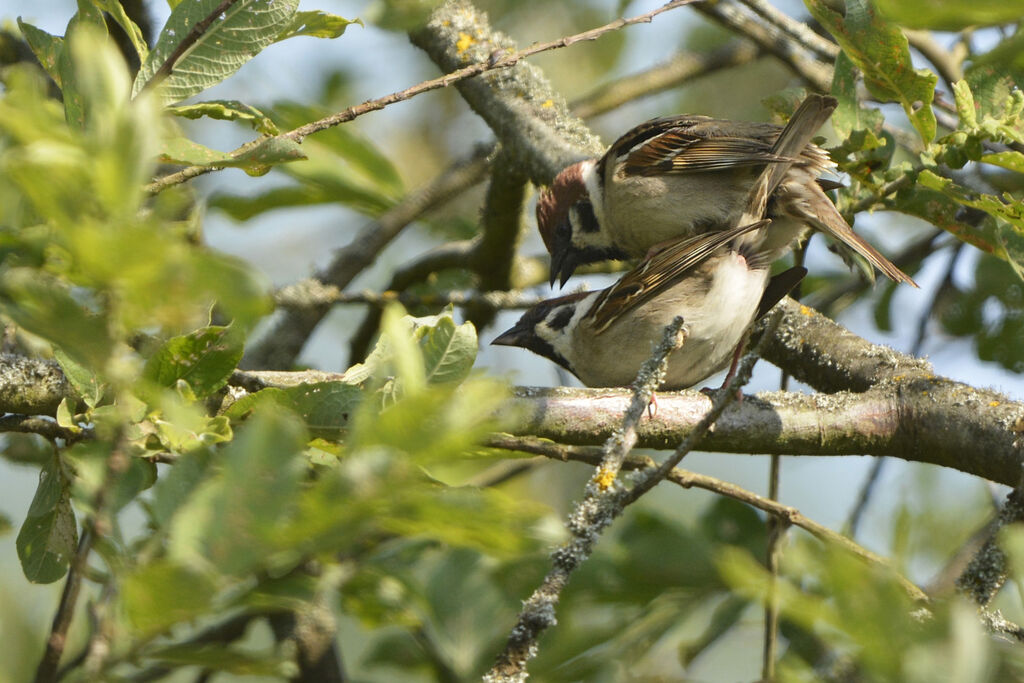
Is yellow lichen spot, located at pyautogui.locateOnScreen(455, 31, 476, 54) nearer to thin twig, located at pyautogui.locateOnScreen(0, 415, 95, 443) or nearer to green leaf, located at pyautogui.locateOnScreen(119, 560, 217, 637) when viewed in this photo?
thin twig, located at pyautogui.locateOnScreen(0, 415, 95, 443)

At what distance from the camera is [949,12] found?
941 millimetres

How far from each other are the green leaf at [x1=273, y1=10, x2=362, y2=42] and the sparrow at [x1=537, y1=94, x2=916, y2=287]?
1.79m

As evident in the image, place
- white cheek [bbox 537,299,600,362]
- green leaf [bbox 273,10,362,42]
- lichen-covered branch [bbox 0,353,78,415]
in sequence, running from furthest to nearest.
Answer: white cheek [bbox 537,299,600,362] < lichen-covered branch [bbox 0,353,78,415] < green leaf [bbox 273,10,362,42]

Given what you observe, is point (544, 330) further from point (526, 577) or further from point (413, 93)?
point (413, 93)

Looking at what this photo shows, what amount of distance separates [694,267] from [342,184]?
1.77 meters

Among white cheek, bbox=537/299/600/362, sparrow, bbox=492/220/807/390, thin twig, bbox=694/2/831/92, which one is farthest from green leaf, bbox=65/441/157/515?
thin twig, bbox=694/2/831/92

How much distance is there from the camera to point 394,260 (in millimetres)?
6746

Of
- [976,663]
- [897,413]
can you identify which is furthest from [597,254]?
[976,663]

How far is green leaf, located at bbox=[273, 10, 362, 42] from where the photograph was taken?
1.93 m

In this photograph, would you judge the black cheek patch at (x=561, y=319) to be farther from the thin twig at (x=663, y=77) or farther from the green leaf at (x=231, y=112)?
the green leaf at (x=231, y=112)

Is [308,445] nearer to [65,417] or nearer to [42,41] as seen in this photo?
[65,417]

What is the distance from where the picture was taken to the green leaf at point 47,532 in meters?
1.86

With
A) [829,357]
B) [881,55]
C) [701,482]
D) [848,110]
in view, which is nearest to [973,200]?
[881,55]

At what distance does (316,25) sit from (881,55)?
4.82 ft
